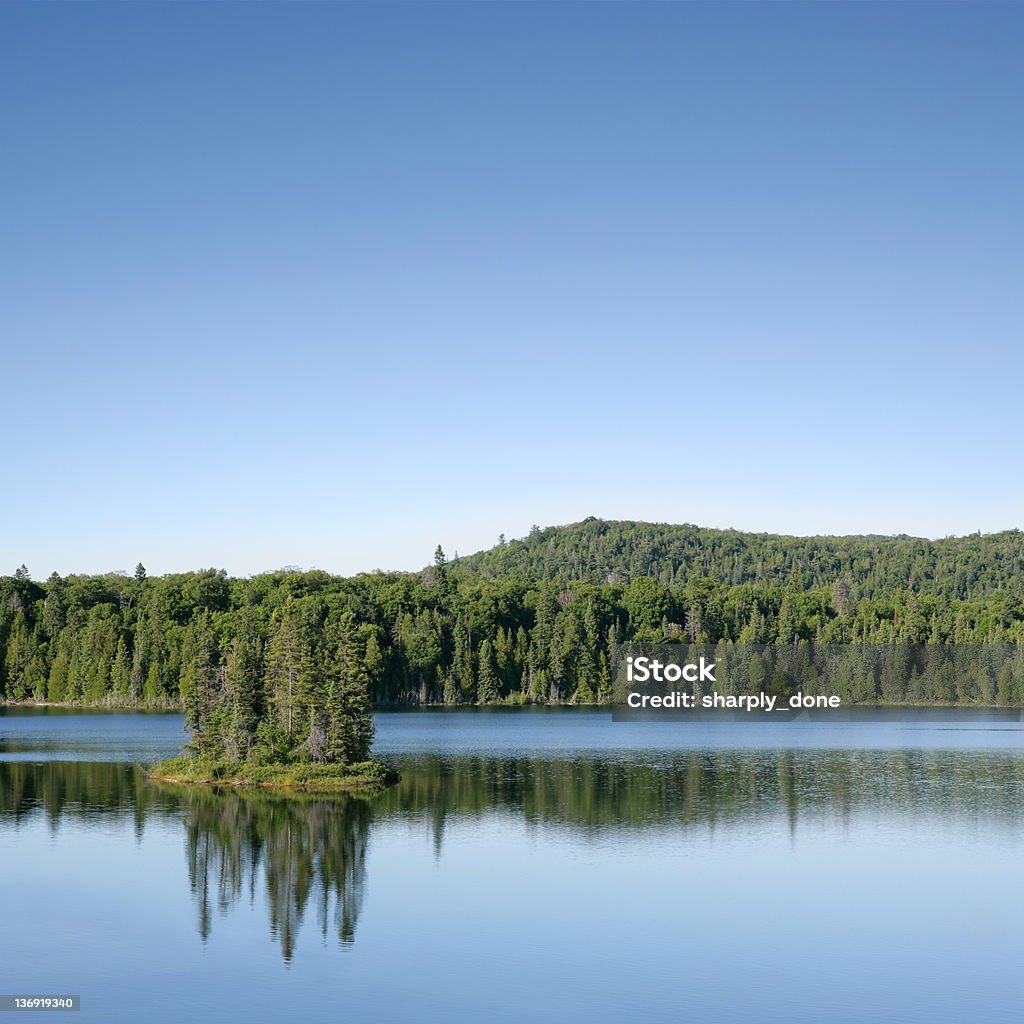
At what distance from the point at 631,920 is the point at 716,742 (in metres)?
77.4

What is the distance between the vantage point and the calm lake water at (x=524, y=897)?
1281 inches

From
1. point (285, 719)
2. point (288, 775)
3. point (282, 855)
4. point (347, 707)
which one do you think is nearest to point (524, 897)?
point (282, 855)

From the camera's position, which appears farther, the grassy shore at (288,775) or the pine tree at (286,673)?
the pine tree at (286,673)

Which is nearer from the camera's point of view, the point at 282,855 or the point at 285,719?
the point at 282,855

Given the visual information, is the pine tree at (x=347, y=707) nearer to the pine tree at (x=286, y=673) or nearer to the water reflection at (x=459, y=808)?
the pine tree at (x=286, y=673)

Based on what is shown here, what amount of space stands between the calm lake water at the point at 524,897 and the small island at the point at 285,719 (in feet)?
11.3

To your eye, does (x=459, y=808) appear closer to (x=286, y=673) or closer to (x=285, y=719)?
(x=285, y=719)

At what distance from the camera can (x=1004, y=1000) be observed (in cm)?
3262

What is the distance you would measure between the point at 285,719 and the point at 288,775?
5.25 meters

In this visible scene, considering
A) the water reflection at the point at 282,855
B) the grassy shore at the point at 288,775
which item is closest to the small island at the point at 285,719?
the grassy shore at the point at 288,775

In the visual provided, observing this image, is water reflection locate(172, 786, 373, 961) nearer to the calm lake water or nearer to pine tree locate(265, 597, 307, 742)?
the calm lake water

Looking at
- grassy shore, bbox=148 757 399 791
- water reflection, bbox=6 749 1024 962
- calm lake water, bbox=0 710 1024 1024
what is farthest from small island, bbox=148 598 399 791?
calm lake water, bbox=0 710 1024 1024

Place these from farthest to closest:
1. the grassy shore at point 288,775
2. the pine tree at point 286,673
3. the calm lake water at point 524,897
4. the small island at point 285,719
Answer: the pine tree at point 286,673 → the small island at point 285,719 → the grassy shore at point 288,775 → the calm lake water at point 524,897

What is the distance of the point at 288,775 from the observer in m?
68.4
